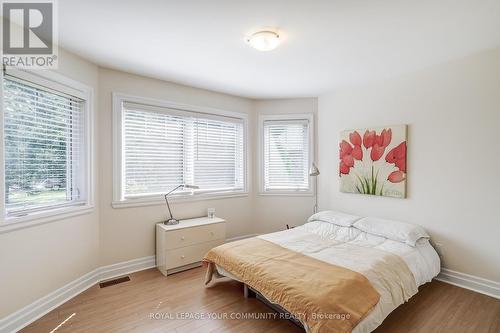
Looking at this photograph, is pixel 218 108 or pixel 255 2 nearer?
Result: pixel 255 2

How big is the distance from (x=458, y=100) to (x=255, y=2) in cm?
252

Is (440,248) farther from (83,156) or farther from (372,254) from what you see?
(83,156)

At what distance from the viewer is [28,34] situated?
2.18 metres

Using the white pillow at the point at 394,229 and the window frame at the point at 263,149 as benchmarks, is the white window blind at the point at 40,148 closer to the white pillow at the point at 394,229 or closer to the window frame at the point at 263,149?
the window frame at the point at 263,149

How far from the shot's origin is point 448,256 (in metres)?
2.82

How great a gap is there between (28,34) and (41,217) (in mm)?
1646

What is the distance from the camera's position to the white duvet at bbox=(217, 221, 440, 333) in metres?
1.92

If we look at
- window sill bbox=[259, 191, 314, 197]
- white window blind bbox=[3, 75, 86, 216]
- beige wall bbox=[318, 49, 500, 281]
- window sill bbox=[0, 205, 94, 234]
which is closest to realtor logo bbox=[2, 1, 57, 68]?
white window blind bbox=[3, 75, 86, 216]

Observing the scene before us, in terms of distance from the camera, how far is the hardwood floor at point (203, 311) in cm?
206

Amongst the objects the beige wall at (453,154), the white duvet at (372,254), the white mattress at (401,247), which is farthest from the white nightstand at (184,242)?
the beige wall at (453,154)

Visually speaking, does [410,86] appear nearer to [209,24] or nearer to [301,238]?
[301,238]

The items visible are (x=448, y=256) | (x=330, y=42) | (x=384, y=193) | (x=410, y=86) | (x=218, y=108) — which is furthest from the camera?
(x=218, y=108)

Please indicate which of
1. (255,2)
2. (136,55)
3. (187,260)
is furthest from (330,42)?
(187,260)

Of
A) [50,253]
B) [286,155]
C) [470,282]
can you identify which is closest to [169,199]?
[50,253]
